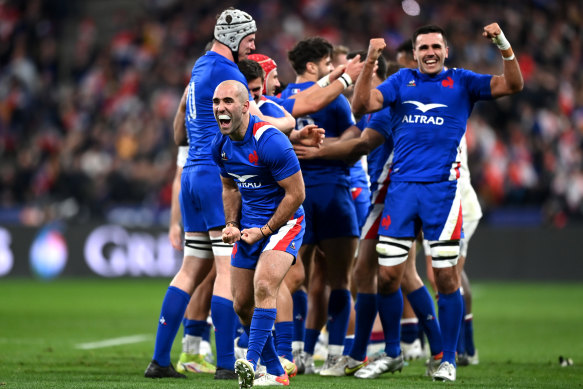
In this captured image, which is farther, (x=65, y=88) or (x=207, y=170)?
(x=65, y=88)

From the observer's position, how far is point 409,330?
955 centimetres

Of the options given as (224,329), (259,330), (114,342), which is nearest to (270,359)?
(259,330)

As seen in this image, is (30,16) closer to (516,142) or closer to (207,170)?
(516,142)

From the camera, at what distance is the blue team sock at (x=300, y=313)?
8562mm

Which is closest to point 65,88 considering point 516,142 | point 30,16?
point 30,16

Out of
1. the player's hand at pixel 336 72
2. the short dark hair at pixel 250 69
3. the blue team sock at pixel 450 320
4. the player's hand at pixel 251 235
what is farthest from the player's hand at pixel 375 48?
the blue team sock at pixel 450 320

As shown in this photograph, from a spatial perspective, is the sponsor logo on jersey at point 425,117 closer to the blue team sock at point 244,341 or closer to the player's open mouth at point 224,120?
the player's open mouth at point 224,120

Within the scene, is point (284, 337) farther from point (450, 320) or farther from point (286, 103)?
point (286, 103)

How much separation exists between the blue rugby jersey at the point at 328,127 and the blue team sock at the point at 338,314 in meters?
0.99

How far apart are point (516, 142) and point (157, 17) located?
1095cm

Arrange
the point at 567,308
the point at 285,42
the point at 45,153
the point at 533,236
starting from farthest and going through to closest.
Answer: the point at 285,42
the point at 45,153
the point at 533,236
the point at 567,308

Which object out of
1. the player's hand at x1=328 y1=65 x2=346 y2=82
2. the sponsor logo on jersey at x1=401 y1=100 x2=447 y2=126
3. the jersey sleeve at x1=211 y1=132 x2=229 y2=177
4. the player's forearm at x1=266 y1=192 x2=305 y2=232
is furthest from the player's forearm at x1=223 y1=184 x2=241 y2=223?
the sponsor logo on jersey at x1=401 y1=100 x2=447 y2=126

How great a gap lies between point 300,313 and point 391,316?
1.17 m

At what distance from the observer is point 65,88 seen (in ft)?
80.9
